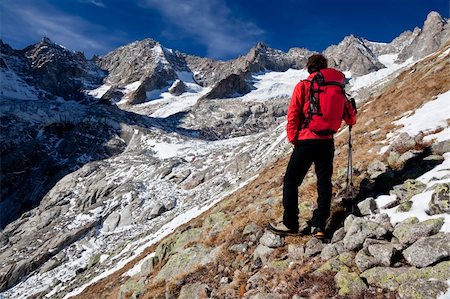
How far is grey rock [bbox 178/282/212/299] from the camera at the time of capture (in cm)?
855

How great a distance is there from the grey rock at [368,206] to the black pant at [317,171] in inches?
29.3

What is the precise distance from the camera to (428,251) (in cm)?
585

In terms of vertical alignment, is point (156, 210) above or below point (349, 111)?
below

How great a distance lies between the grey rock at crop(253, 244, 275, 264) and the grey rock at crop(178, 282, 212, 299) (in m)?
→ 1.34

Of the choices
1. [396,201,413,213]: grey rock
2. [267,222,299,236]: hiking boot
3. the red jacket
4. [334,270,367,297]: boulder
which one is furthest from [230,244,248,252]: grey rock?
[396,201,413,213]: grey rock

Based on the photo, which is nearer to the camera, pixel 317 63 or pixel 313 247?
pixel 313 247

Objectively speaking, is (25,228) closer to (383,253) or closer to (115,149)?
(115,149)

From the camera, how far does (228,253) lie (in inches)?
387

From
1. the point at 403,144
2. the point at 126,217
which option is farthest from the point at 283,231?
the point at 126,217

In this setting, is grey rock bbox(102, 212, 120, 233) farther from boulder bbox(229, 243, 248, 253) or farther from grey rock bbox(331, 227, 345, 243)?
grey rock bbox(331, 227, 345, 243)

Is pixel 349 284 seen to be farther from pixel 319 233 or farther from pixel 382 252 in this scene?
pixel 319 233

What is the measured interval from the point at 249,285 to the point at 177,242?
7302 millimetres

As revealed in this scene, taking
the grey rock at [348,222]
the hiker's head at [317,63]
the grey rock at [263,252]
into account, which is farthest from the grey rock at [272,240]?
the hiker's head at [317,63]

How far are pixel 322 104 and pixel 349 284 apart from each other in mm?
3482
